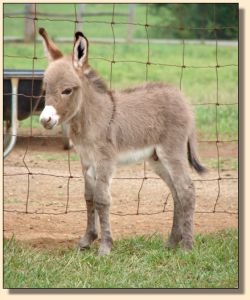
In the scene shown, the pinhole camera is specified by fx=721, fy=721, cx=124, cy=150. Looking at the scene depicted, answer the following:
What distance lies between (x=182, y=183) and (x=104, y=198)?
2.42ft


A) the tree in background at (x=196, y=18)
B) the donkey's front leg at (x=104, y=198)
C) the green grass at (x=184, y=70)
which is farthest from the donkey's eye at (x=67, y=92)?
the tree in background at (x=196, y=18)

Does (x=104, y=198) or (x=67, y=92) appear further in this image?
(x=104, y=198)

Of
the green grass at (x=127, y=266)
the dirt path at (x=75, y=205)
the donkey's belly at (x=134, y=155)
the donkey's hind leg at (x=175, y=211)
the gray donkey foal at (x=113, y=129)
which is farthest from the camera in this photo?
the dirt path at (x=75, y=205)

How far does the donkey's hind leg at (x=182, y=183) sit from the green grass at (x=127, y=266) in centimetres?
Result: 14

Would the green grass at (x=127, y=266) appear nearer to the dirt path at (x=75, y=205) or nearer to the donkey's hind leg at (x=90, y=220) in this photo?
the donkey's hind leg at (x=90, y=220)

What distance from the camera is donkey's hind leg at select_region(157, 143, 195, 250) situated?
614cm

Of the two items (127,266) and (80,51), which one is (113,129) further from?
(127,266)

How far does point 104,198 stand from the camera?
5.86 meters

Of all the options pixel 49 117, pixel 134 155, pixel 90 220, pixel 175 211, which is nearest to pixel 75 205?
pixel 90 220

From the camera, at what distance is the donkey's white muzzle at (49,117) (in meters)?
5.39

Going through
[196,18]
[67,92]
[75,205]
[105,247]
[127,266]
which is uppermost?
[196,18]

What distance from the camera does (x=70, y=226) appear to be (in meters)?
6.97

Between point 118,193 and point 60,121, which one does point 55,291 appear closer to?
point 60,121

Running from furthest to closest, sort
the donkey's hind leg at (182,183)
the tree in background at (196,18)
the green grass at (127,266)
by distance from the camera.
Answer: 1. the tree in background at (196,18)
2. the donkey's hind leg at (182,183)
3. the green grass at (127,266)
